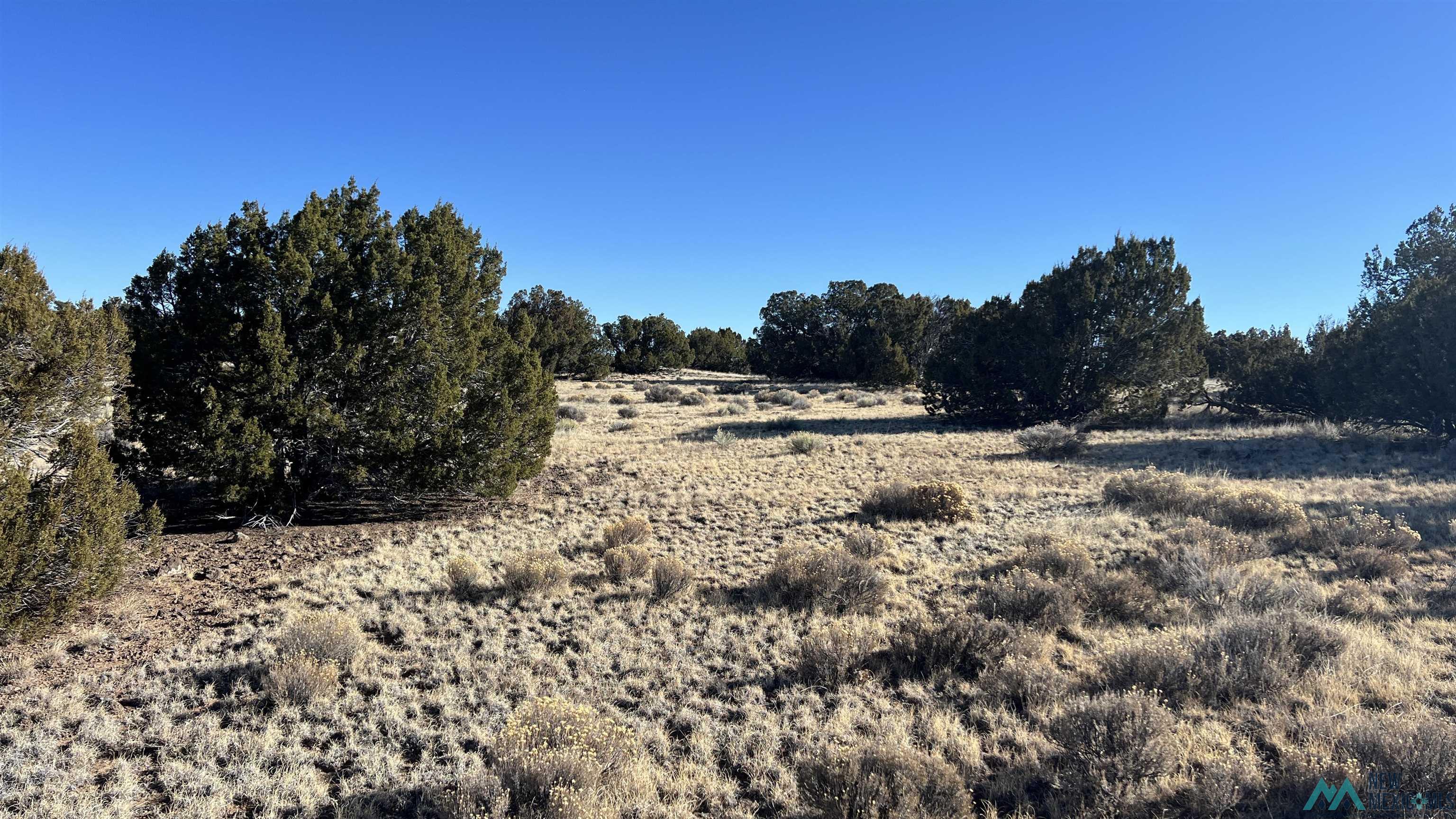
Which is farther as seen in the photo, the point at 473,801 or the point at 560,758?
the point at 560,758

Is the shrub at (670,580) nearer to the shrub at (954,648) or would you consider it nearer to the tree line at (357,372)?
the shrub at (954,648)

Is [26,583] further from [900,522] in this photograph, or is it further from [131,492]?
[900,522]

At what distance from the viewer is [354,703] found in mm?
5059

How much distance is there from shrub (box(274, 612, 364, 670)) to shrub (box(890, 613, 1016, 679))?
5.34m

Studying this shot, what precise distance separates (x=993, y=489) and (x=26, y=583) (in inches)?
600

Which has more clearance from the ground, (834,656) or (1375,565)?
(1375,565)

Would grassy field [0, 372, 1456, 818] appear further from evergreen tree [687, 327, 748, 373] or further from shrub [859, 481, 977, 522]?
evergreen tree [687, 327, 748, 373]

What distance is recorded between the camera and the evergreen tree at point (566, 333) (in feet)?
140

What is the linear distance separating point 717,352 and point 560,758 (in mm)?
78032

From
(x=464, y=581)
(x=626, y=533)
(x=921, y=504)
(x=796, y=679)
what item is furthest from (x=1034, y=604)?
(x=464, y=581)

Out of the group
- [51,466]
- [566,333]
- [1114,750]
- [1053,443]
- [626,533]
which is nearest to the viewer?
[1114,750]

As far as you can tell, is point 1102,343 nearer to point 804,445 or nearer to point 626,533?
point 804,445

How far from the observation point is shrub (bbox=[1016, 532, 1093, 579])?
795 centimetres

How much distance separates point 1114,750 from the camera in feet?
13.3
